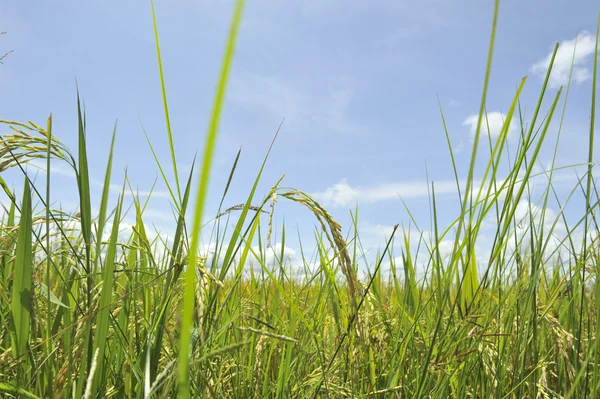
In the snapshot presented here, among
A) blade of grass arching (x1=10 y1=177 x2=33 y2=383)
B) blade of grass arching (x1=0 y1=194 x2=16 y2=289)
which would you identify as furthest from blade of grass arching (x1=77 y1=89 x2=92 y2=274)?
blade of grass arching (x1=0 y1=194 x2=16 y2=289)

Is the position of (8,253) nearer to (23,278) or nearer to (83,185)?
(23,278)

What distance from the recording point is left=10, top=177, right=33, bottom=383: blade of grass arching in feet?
3.17

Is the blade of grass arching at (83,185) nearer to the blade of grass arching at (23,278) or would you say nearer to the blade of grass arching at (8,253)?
the blade of grass arching at (23,278)

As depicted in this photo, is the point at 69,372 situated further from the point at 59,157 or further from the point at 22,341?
the point at 59,157

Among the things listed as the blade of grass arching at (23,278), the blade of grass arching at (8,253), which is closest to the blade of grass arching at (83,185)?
the blade of grass arching at (23,278)

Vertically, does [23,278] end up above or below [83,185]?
below

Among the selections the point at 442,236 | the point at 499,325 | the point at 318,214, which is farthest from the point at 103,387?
the point at 499,325

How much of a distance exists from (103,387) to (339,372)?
76 cm

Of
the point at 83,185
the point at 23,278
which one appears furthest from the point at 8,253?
the point at 83,185

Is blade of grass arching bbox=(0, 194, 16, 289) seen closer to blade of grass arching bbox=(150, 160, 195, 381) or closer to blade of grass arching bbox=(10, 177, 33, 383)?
blade of grass arching bbox=(10, 177, 33, 383)

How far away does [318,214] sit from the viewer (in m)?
1.02

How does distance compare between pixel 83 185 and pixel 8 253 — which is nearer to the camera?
pixel 83 185

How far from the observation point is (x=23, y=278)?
0.99 meters

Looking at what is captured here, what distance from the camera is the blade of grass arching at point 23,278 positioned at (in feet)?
3.17
